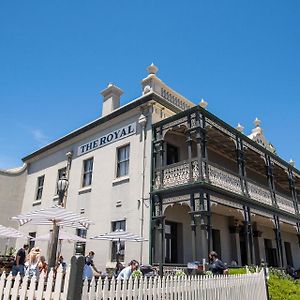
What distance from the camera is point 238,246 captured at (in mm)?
18125

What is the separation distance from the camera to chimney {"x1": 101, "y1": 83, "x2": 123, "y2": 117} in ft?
59.8

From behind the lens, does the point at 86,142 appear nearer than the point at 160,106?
No

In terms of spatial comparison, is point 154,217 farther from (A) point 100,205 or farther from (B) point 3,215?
(B) point 3,215

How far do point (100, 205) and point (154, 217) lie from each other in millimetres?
3842

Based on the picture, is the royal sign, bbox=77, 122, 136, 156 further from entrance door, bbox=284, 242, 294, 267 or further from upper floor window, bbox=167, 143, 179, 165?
entrance door, bbox=284, 242, 294, 267

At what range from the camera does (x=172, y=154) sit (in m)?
15.7

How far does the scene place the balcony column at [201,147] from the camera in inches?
492

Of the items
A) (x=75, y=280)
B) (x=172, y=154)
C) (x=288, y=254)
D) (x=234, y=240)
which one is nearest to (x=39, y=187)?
(x=172, y=154)

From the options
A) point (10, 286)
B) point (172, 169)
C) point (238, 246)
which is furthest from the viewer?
point (238, 246)

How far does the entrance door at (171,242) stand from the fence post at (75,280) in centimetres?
1021

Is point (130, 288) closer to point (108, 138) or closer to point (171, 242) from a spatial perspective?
point (171, 242)

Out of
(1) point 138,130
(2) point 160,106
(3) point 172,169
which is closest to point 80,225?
(3) point 172,169

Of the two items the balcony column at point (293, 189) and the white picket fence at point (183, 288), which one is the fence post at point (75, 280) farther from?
the balcony column at point (293, 189)

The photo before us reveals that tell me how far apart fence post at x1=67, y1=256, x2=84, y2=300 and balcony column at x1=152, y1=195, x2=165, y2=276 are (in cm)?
821
